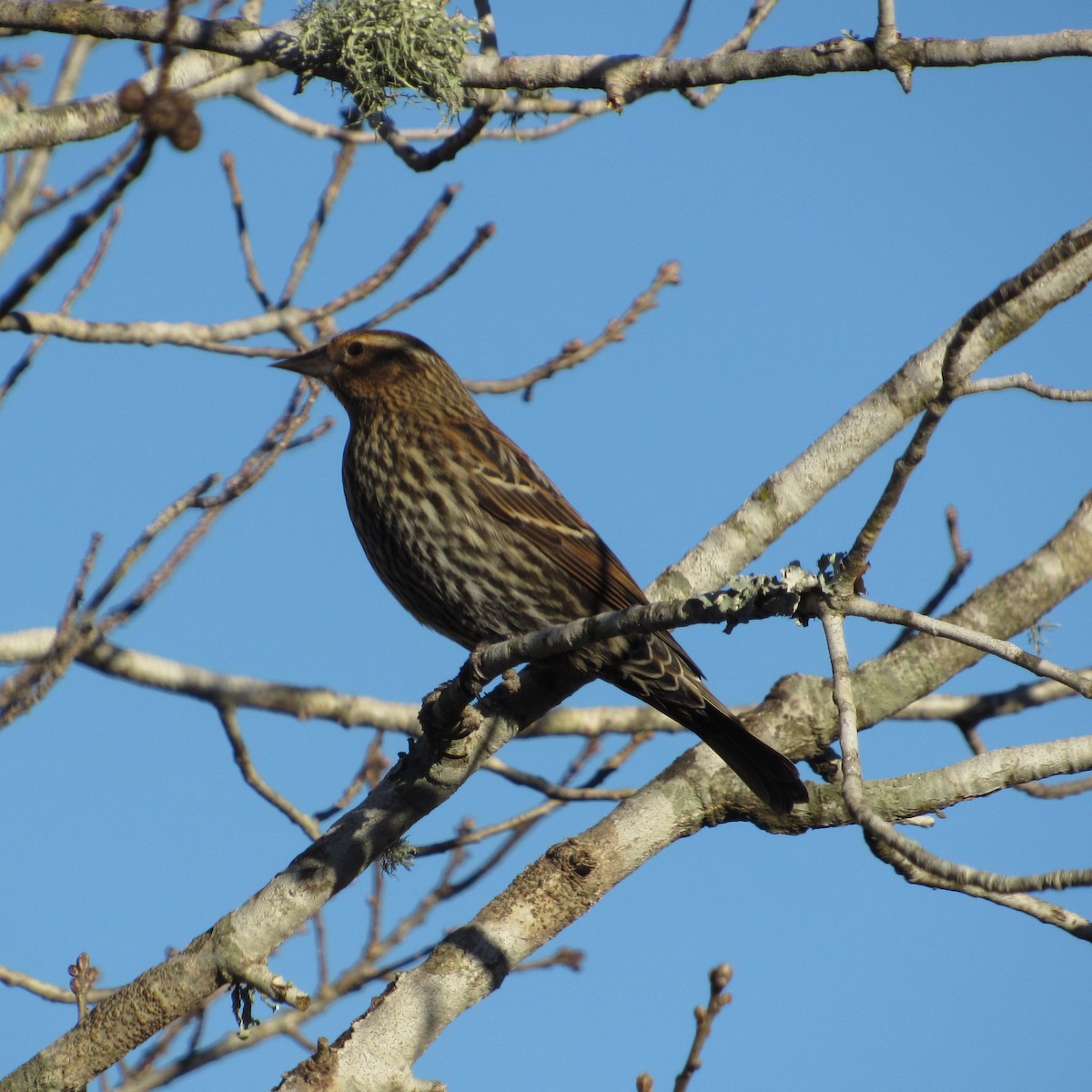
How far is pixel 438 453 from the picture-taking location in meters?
4.93

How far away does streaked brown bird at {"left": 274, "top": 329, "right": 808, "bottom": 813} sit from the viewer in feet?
14.6

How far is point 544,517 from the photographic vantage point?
487cm

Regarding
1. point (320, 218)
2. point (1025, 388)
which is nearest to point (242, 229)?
point (320, 218)

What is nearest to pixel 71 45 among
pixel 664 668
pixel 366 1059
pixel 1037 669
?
pixel 664 668

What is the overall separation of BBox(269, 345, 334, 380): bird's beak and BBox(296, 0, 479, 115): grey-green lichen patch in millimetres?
1246

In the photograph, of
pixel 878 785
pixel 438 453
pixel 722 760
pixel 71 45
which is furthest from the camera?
pixel 71 45

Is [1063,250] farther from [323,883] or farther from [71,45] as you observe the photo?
[71,45]

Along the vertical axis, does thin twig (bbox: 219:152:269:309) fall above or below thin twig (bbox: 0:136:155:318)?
above

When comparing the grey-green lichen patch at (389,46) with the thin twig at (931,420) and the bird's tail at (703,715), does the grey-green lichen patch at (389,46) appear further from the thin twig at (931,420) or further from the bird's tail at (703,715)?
the thin twig at (931,420)

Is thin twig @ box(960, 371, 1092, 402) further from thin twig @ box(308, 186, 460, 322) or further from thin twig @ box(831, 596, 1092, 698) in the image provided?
thin twig @ box(308, 186, 460, 322)

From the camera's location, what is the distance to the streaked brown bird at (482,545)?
4.46m

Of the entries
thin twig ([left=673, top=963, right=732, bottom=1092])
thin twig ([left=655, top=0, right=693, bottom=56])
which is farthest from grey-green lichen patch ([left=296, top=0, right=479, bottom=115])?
thin twig ([left=673, top=963, right=732, bottom=1092])

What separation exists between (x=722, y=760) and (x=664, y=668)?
37 centimetres

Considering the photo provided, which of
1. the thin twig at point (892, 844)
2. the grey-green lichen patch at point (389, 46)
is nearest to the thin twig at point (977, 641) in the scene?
the thin twig at point (892, 844)
